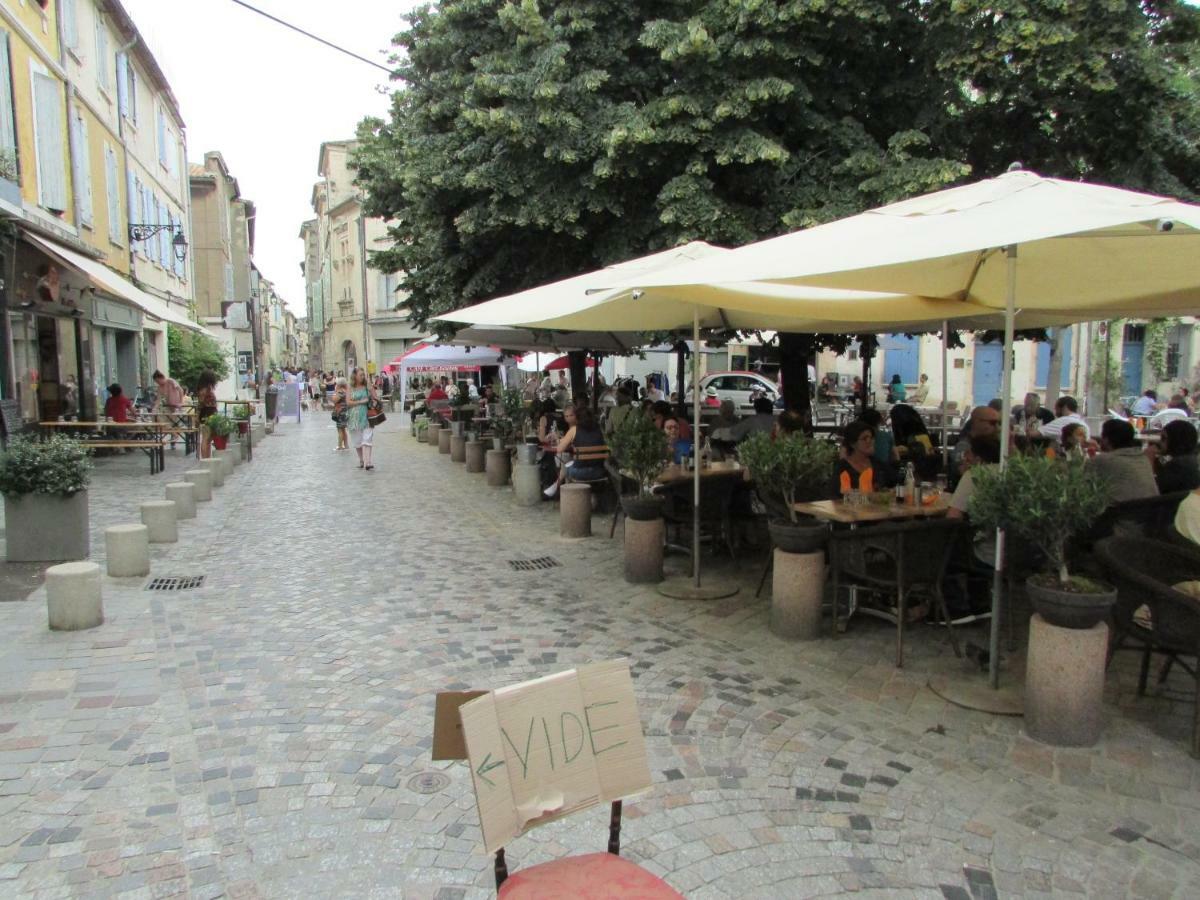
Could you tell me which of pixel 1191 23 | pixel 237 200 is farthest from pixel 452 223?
pixel 237 200

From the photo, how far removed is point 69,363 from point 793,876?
16.3 m

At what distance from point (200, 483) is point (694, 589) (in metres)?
Answer: 7.51

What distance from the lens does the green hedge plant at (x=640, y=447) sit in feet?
22.0

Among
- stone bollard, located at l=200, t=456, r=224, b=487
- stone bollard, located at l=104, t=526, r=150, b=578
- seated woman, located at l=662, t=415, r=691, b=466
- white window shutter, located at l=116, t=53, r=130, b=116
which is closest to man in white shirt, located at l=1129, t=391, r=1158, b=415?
seated woman, located at l=662, t=415, r=691, b=466

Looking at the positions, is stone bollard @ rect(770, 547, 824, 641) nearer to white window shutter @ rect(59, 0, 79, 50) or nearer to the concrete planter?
the concrete planter

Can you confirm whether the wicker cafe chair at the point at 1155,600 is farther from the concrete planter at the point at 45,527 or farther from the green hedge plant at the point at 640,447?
the concrete planter at the point at 45,527

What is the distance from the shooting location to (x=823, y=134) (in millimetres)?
9492

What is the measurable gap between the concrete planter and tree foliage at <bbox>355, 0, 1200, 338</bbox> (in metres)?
5.38

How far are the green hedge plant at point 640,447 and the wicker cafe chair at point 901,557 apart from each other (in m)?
1.89

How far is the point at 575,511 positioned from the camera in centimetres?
878

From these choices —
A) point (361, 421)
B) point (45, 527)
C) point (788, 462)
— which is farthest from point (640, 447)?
point (361, 421)

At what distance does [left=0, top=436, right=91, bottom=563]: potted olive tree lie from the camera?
271 inches

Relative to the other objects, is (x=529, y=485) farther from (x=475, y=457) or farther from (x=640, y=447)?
(x=640, y=447)

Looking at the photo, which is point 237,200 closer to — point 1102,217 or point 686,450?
point 686,450
